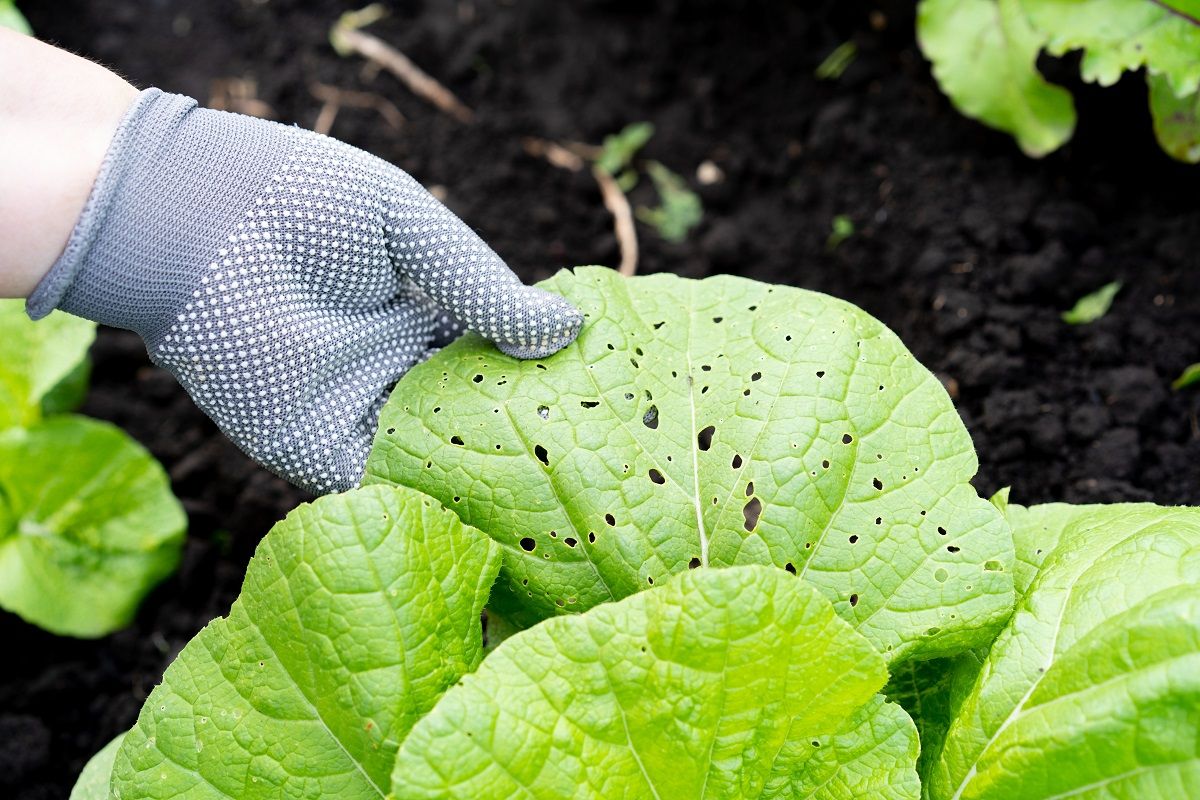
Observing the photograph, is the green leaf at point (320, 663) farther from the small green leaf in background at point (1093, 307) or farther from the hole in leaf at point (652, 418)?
the small green leaf in background at point (1093, 307)

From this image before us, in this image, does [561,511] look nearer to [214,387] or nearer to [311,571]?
[311,571]

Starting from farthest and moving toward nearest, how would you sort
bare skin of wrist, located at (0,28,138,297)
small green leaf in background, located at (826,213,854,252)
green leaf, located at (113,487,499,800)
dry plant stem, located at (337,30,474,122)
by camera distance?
dry plant stem, located at (337,30,474,122) → small green leaf in background, located at (826,213,854,252) → bare skin of wrist, located at (0,28,138,297) → green leaf, located at (113,487,499,800)

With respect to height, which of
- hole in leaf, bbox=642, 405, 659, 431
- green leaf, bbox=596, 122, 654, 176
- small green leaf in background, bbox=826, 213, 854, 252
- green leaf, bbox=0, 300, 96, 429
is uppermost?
A: small green leaf in background, bbox=826, 213, 854, 252

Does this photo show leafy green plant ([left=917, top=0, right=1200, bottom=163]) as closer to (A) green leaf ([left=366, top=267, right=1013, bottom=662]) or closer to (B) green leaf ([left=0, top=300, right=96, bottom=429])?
(A) green leaf ([left=366, top=267, right=1013, bottom=662])

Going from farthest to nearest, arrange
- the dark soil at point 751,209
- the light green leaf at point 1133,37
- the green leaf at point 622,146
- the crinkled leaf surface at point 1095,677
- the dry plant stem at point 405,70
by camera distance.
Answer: the dry plant stem at point 405,70 → the green leaf at point 622,146 → the dark soil at point 751,209 → the light green leaf at point 1133,37 → the crinkled leaf surface at point 1095,677

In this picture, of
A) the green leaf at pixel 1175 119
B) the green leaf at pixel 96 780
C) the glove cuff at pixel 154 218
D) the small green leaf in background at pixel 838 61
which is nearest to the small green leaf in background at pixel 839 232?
the small green leaf in background at pixel 838 61

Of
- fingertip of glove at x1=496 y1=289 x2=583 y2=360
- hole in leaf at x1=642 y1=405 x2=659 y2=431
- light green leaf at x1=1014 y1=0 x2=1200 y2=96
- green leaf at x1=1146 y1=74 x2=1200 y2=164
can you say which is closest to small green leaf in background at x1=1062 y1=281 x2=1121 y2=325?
green leaf at x1=1146 y1=74 x2=1200 y2=164

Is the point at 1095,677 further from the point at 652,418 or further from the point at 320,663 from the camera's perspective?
the point at 320,663
